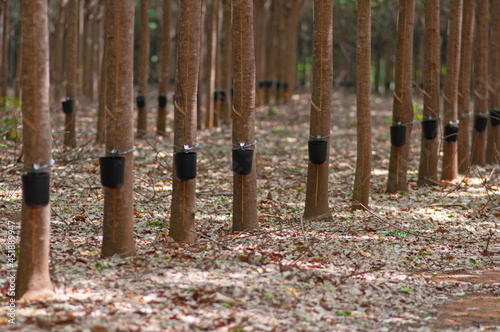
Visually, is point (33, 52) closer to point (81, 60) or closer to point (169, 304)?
point (169, 304)

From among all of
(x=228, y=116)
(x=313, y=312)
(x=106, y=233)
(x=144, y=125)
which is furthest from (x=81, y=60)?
(x=313, y=312)

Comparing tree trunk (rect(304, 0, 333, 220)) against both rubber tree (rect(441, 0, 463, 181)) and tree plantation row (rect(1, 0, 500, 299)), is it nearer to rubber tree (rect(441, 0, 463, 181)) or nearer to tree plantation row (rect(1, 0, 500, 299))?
tree plantation row (rect(1, 0, 500, 299))

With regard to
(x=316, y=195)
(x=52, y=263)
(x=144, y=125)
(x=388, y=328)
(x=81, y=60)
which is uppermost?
(x=81, y=60)

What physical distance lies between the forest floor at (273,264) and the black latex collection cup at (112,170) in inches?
28.6

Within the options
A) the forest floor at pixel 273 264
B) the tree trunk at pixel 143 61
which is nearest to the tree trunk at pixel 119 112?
the forest floor at pixel 273 264

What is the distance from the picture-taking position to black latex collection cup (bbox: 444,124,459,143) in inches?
393

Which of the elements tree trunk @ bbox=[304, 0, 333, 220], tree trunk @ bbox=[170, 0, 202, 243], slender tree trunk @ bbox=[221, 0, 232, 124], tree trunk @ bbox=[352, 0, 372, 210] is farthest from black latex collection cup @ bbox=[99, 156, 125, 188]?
slender tree trunk @ bbox=[221, 0, 232, 124]

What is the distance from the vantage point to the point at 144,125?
12906 mm

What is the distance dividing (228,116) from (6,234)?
1074 cm

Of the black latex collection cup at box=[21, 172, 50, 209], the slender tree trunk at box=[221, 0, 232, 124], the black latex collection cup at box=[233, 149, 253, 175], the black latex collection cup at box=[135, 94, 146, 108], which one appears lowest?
the black latex collection cup at box=[21, 172, 50, 209]

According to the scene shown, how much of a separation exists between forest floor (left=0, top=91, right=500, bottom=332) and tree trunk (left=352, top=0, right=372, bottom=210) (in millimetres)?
422

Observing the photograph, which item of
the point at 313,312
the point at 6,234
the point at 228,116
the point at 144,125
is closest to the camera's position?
the point at 313,312

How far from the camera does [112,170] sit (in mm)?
5176

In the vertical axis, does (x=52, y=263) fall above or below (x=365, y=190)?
below
